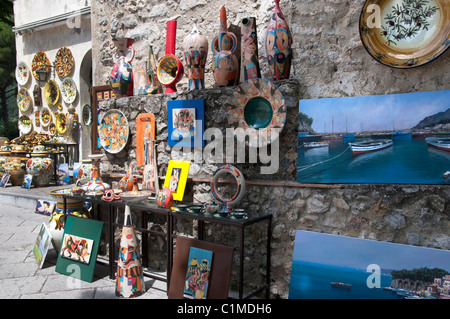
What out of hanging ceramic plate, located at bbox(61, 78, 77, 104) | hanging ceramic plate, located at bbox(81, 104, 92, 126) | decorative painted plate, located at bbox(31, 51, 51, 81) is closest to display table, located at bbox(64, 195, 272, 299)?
hanging ceramic plate, located at bbox(81, 104, 92, 126)

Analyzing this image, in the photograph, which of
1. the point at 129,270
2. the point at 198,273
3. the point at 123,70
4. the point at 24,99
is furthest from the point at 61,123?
the point at 198,273

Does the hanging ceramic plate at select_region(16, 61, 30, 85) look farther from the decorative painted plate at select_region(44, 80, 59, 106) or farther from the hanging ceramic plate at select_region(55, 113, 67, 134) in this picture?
the hanging ceramic plate at select_region(55, 113, 67, 134)

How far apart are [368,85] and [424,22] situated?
1.44 feet

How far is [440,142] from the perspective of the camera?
6.66 ft

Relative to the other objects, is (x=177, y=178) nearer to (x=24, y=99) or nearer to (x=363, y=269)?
(x=363, y=269)

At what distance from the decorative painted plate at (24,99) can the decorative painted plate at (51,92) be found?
71 cm

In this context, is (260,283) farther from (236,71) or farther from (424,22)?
(424,22)

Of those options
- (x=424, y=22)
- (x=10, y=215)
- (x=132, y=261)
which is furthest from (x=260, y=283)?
(x=10, y=215)

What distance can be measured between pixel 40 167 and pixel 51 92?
2.49m

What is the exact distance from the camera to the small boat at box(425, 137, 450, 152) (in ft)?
6.59

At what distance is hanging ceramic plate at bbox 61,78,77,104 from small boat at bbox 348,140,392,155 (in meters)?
6.62

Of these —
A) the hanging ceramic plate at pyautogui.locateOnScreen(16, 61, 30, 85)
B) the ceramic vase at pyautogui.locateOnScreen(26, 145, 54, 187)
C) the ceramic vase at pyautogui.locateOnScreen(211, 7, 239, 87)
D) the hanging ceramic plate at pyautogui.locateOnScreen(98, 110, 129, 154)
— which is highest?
the hanging ceramic plate at pyautogui.locateOnScreen(16, 61, 30, 85)

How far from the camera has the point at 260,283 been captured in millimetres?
2576

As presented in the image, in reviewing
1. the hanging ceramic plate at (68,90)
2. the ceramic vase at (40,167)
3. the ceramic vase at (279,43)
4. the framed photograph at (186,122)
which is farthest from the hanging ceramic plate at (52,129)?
the ceramic vase at (279,43)
